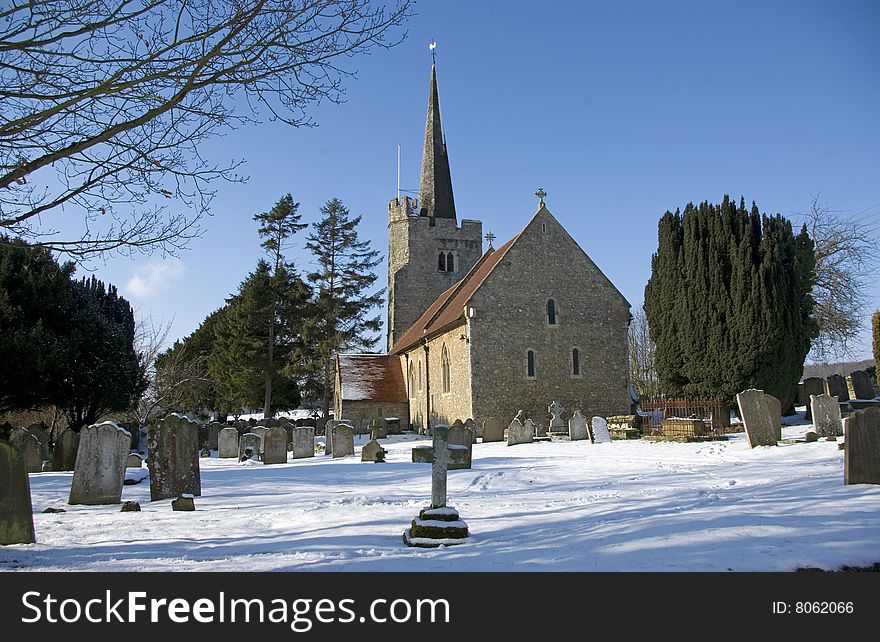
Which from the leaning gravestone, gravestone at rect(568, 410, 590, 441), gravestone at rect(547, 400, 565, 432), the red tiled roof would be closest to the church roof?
the red tiled roof

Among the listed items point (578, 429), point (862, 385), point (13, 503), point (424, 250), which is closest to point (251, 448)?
point (578, 429)

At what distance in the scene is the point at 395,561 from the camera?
4.64 meters

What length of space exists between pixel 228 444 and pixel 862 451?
16918 mm

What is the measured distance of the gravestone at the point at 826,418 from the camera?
43.4 ft

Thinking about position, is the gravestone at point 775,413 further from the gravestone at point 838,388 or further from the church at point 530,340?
the church at point 530,340

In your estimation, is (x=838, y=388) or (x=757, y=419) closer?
(x=757, y=419)

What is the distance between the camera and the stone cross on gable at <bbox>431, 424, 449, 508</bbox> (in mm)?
5902

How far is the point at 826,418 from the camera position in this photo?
13320mm

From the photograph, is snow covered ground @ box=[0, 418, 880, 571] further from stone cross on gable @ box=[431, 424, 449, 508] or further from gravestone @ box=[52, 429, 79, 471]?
gravestone @ box=[52, 429, 79, 471]

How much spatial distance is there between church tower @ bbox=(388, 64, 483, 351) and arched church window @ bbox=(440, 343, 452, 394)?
1102 cm

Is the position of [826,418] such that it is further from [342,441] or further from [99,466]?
[99,466]

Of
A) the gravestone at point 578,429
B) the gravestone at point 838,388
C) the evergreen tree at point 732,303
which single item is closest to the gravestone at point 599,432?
the gravestone at point 578,429
